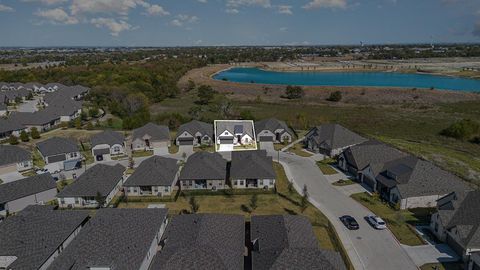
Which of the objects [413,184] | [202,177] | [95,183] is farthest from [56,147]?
[413,184]

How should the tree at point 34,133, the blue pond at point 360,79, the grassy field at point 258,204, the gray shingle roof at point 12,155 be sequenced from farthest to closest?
the blue pond at point 360,79 < the tree at point 34,133 < the gray shingle roof at point 12,155 < the grassy field at point 258,204

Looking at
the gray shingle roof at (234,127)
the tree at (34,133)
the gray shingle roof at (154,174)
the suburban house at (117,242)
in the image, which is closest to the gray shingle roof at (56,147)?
the tree at (34,133)

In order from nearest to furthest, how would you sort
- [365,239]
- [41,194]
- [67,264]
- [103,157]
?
[67,264] < [365,239] < [41,194] < [103,157]

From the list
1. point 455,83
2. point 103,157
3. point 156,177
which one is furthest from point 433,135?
point 455,83

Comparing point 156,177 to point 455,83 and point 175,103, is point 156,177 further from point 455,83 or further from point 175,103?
point 455,83

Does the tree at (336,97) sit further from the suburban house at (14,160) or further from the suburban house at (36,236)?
the suburban house at (36,236)

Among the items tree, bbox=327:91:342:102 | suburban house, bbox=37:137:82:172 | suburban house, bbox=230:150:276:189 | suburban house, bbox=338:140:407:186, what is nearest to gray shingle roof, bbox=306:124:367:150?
suburban house, bbox=338:140:407:186

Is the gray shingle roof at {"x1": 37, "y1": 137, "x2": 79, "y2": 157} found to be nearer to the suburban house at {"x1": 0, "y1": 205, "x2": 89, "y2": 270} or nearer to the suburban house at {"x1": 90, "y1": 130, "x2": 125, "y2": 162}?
the suburban house at {"x1": 90, "y1": 130, "x2": 125, "y2": 162}

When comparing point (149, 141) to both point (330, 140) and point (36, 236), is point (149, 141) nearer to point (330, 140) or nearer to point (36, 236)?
point (330, 140)
